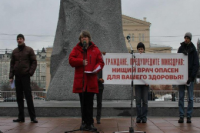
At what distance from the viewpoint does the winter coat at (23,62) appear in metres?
6.83

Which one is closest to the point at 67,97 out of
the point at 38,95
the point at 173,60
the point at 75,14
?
the point at 75,14

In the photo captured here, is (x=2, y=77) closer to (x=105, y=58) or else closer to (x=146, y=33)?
(x=146, y=33)

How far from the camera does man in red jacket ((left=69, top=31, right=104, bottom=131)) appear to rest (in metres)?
5.48

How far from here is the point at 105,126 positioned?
6.20 metres

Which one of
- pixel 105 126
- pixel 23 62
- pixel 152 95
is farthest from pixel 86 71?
pixel 152 95

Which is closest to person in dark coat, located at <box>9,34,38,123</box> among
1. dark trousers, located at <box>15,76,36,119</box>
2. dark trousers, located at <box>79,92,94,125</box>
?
dark trousers, located at <box>15,76,36,119</box>

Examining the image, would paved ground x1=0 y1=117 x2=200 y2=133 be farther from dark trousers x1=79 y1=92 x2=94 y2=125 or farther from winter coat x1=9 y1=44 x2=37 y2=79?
winter coat x1=9 y1=44 x2=37 y2=79

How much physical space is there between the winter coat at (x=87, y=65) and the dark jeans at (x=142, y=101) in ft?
4.86

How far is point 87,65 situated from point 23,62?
6.15 ft

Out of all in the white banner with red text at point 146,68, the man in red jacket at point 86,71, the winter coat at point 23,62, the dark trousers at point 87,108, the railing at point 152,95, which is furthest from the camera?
the railing at point 152,95

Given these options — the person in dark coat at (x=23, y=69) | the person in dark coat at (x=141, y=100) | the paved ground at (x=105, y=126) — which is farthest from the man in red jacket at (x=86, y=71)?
the person in dark coat at (x=23, y=69)

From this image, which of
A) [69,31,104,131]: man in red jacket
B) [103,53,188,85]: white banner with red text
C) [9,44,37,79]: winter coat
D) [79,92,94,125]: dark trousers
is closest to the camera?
[69,31,104,131]: man in red jacket

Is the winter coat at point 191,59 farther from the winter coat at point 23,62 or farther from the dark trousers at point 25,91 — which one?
the dark trousers at point 25,91

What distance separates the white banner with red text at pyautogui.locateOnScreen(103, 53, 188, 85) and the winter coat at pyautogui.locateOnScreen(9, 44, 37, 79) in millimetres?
1552
